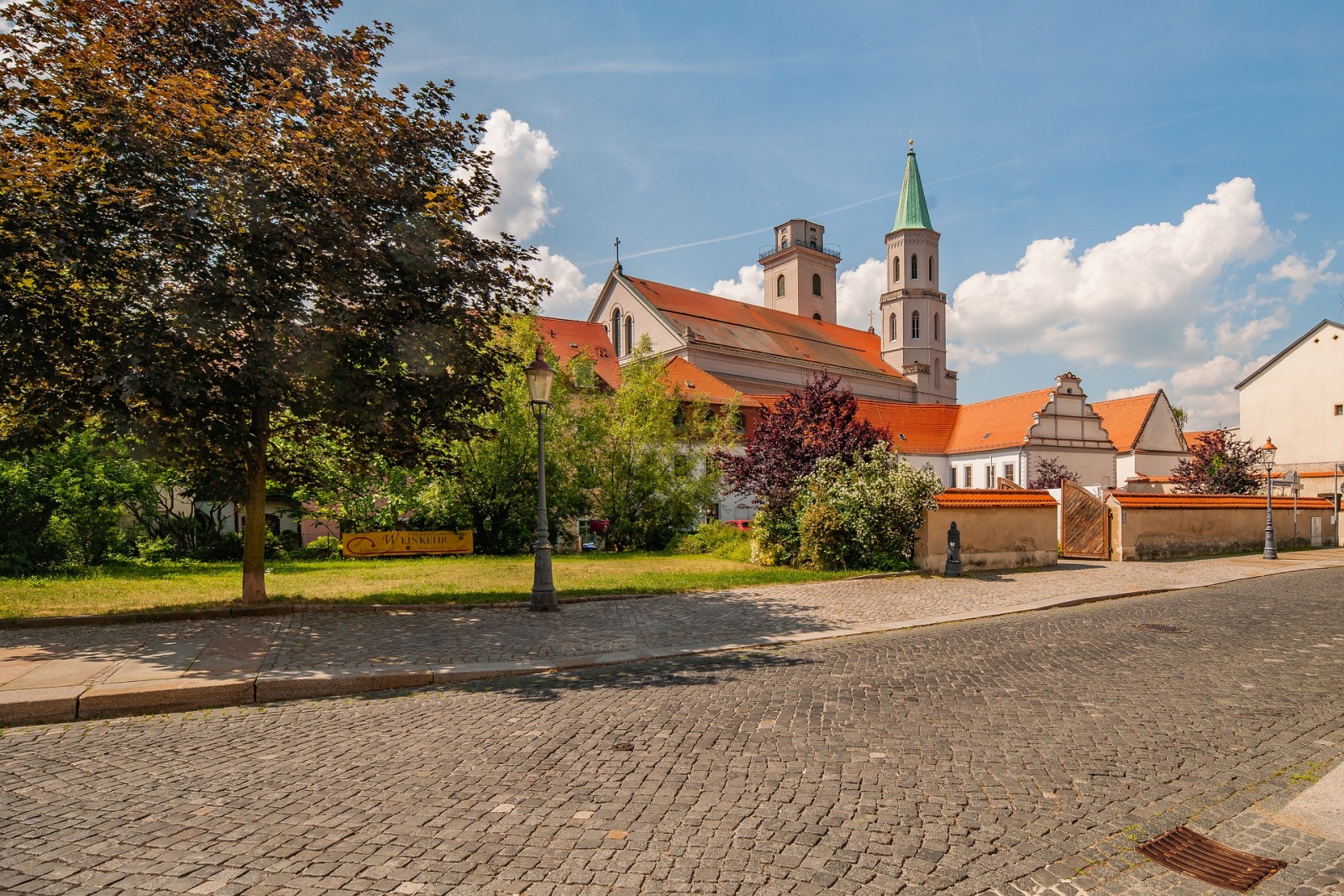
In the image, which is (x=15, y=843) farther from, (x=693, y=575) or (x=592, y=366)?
(x=592, y=366)

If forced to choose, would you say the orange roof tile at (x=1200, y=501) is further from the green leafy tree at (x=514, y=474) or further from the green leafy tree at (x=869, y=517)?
the green leafy tree at (x=514, y=474)

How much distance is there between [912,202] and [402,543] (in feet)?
219

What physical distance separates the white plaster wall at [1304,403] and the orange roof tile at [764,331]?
2673 centimetres

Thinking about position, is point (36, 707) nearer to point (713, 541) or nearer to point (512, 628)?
point (512, 628)

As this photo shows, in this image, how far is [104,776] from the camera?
15.9ft

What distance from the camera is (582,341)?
49.7 metres

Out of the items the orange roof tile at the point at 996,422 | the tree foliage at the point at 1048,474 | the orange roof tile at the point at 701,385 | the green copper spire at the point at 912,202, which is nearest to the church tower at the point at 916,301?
the green copper spire at the point at 912,202

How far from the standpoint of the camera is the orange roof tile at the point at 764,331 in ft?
179

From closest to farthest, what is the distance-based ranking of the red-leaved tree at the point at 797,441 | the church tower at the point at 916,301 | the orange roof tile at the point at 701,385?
the red-leaved tree at the point at 797,441
the orange roof tile at the point at 701,385
the church tower at the point at 916,301

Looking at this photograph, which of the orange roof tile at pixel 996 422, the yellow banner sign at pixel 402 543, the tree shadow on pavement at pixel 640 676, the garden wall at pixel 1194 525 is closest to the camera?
the tree shadow on pavement at pixel 640 676

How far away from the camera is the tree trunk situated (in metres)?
10.7

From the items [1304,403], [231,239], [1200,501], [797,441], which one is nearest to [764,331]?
[1304,403]

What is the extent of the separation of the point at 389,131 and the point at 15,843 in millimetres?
8853

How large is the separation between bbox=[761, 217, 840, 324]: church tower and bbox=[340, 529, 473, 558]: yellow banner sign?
57335mm
